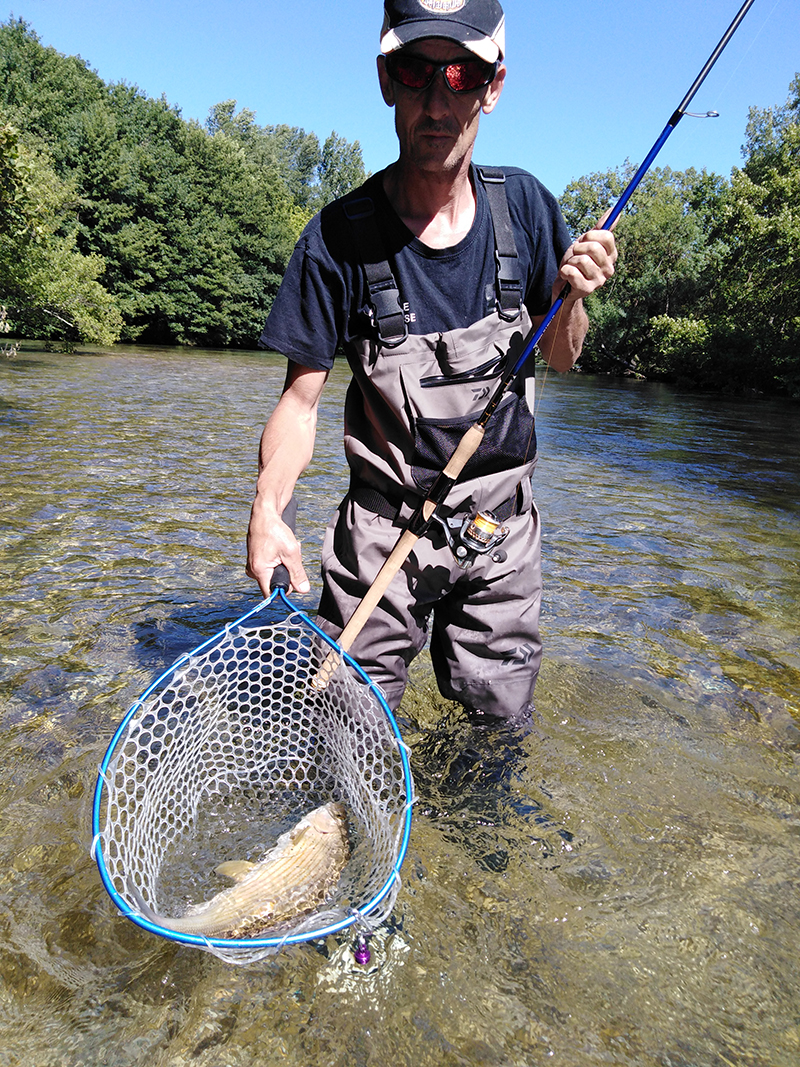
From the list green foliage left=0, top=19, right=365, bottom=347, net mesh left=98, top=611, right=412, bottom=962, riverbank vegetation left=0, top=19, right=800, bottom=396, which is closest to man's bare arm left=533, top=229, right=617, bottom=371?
net mesh left=98, top=611, right=412, bottom=962

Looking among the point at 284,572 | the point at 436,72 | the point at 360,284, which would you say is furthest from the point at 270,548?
the point at 436,72

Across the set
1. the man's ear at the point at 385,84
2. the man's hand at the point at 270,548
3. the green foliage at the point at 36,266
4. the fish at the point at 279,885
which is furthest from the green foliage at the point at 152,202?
the fish at the point at 279,885

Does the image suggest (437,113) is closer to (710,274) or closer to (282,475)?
(282,475)

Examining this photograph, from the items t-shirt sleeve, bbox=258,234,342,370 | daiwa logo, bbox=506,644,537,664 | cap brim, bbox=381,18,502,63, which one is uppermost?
cap brim, bbox=381,18,502,63

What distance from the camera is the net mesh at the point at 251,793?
7.97 feet

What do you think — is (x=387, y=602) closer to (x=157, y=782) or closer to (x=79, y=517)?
(x=157, y=782)

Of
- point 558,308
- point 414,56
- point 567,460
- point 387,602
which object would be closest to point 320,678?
point 387,602

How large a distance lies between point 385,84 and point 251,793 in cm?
260

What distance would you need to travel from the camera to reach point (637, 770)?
3590 mm

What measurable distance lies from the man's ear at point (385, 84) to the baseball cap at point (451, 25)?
9 centimetres

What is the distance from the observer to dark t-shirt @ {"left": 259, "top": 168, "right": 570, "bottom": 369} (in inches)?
108

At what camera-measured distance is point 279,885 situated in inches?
94.8

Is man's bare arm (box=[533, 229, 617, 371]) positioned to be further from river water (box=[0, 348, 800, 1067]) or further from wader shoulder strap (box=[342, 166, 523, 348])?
river water (box=[0, 348, 800, 1067])

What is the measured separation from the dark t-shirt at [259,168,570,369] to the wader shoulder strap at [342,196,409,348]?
33mm
